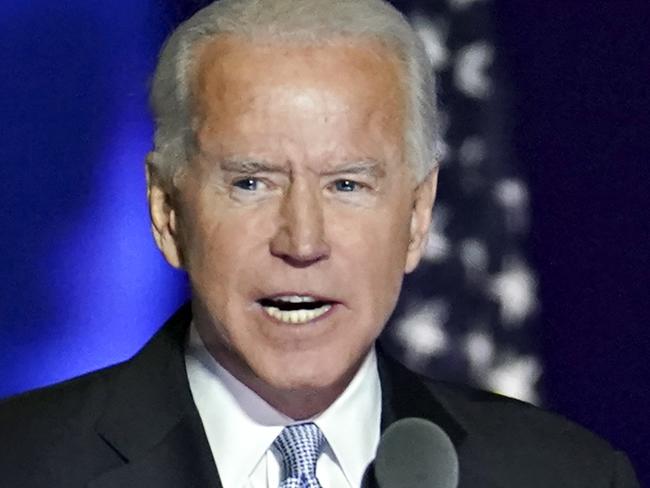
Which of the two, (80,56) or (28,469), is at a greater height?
(80,56)

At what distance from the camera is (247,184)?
7.31 ft

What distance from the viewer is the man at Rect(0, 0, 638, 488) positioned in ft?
7.23

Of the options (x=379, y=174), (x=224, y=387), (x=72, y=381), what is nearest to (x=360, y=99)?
(x=379, y=174)

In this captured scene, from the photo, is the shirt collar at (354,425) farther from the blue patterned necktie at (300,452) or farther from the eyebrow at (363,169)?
the eyebrow at (363,169)

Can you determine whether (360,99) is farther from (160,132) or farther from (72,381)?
(72,381)

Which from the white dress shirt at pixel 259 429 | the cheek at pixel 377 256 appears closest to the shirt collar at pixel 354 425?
the white dress shirt at pixel 259 429

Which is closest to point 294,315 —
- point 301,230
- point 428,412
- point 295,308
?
point 295,308

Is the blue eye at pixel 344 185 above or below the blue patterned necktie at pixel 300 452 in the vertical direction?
above

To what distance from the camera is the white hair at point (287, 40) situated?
2252mm

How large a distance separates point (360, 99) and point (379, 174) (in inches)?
4.2

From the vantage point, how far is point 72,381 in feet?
8.01

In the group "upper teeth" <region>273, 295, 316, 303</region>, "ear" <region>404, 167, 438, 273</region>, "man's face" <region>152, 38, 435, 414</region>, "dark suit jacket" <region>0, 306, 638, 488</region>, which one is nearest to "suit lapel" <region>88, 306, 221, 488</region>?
"dark suit jacket" <region>0, 306, 638, 488</region>

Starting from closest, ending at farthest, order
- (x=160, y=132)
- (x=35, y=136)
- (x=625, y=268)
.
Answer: (x=160, y=132), (x=35, y=136), (x=625, y=268)

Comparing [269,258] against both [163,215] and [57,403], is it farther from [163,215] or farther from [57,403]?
[57,403]
